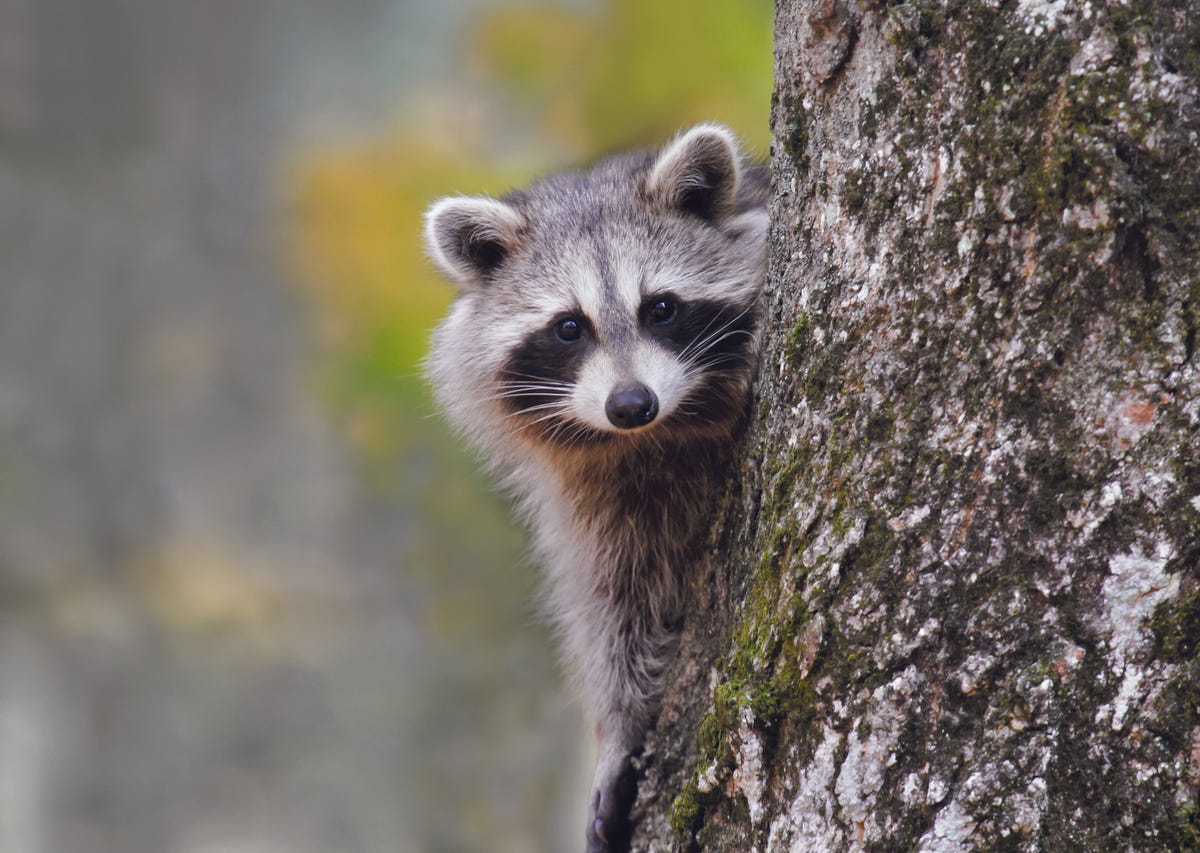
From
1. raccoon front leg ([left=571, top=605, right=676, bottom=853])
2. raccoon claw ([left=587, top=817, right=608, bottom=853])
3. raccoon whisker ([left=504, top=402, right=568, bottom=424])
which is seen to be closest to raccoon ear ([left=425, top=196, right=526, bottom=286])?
raccoon whisker ([left=504, top=402, right=568, bottom=424])

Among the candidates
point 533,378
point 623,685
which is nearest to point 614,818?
point 623,685

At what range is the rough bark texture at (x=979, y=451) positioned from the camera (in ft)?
4.78

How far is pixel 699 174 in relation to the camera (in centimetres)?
316

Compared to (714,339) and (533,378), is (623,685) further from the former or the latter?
(714,339)

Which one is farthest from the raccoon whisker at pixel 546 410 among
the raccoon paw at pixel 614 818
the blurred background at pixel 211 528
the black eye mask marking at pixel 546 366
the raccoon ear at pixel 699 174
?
the blurred background at pixel 211 528

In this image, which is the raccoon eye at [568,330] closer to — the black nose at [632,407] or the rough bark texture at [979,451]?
the black nose at [632,407]

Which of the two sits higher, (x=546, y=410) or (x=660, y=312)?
(x=660, y=312)

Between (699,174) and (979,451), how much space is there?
1711mm

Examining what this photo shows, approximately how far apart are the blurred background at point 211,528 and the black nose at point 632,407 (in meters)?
4.02

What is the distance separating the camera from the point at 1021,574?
1560mm

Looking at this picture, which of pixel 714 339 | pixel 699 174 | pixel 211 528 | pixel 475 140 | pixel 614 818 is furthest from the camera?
pixel 211 528

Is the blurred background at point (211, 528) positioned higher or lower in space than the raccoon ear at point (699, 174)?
lower

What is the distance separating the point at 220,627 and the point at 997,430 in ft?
20.8

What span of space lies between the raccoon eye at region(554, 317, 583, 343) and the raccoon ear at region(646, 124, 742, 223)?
414 mm
